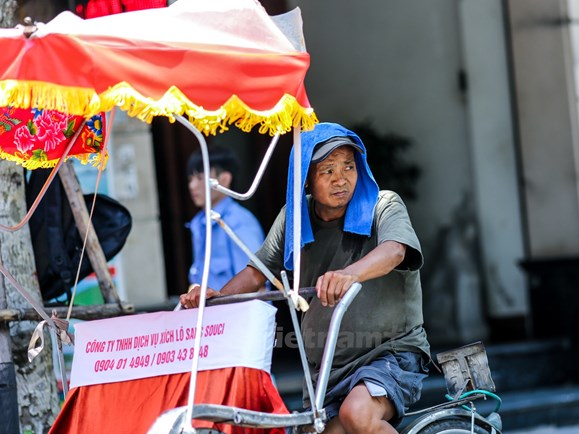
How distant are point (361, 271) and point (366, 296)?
1.33 ft

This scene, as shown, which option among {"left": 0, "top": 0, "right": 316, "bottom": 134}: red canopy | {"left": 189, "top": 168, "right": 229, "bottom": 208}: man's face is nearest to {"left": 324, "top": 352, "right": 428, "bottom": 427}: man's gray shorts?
{"left": 0, "top": 0, "right": 316, "bottom": 134}: red canopy

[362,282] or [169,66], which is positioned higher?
[169,66]

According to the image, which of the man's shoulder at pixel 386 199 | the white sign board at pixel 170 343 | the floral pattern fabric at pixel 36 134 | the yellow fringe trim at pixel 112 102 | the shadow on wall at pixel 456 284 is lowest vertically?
the shadow on wall at pixel 456 284

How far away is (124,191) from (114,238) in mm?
2241

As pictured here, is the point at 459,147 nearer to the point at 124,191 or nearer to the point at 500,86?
the point at 500,86

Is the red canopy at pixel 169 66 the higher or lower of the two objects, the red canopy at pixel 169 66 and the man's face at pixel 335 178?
the higher

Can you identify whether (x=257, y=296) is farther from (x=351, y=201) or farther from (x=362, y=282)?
(x=351, y=201)

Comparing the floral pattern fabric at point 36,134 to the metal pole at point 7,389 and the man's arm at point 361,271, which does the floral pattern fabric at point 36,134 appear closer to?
the metal pole at point 7,389

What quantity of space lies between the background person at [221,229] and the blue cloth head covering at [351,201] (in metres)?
1.92

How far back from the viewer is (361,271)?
4.23 m

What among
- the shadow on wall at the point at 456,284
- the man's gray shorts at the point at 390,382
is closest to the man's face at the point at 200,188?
the man's gray shorts at the point at 390,382

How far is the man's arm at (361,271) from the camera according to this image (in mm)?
4160

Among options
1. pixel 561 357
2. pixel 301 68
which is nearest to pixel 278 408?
pixel 301 68

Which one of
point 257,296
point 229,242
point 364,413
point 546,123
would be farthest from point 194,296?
point 546,123
